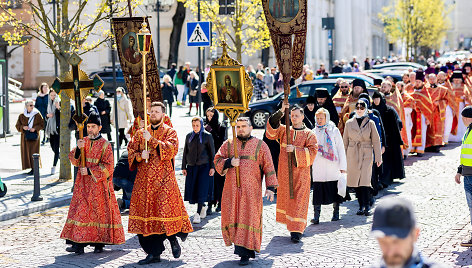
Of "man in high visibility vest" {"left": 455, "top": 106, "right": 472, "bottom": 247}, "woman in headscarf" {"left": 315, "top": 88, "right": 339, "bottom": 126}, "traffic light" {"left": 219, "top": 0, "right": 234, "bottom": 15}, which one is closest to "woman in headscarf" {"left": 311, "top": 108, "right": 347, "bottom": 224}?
"woman in headscarf" {"left": 315, "top": 88, "right": 339, "bottom": 126}

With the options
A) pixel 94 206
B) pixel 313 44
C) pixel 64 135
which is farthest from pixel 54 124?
pixel 313 44

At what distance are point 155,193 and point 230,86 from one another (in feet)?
4.92

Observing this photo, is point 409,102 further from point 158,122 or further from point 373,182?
point 158,122

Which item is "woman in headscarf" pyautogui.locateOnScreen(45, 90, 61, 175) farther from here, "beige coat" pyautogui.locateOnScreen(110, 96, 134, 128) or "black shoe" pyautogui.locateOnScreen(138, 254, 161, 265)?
"black shoe" pyautogui.locateOnScreen(138, 254, 161, 265)

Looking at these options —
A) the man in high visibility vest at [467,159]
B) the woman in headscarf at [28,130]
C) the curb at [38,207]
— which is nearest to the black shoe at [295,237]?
the man in high visibility vest at [467,159]

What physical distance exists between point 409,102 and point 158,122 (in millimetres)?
11066

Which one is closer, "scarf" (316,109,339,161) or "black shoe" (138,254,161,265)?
"black shoe" (138,254,161,265)

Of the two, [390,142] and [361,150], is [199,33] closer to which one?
[390,142]

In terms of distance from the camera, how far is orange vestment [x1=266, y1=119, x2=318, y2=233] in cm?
1059

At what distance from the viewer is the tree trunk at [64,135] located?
52.3 feet

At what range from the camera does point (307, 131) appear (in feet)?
35.3

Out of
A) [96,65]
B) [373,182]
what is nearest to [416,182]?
[373,182]

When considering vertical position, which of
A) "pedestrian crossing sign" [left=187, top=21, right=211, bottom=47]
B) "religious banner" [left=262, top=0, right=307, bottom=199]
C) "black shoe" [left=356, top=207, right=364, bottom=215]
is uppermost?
"pedestrian crossing sign" [left=187, top=21, right=211, bottom=47]

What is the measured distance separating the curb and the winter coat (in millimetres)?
4178
